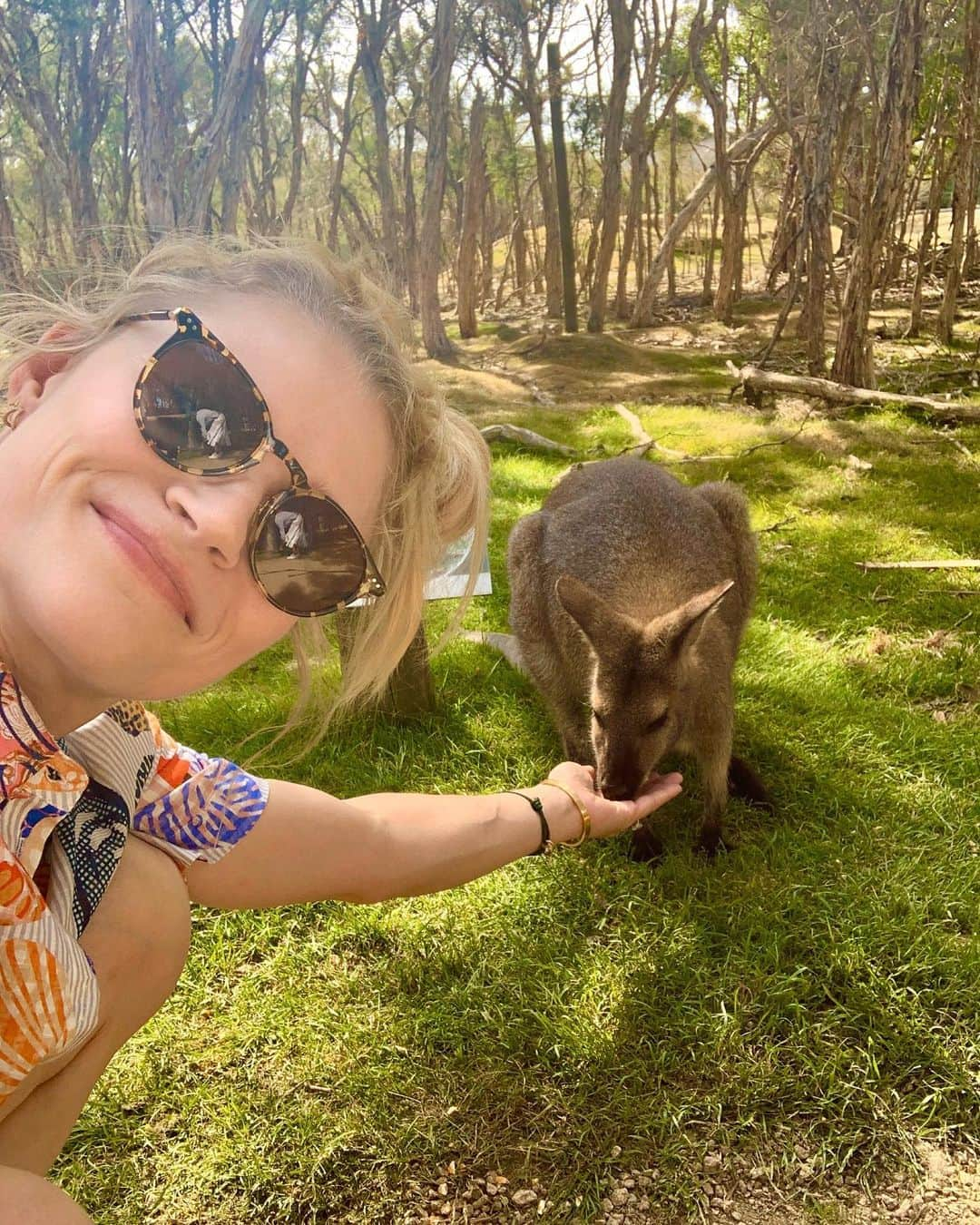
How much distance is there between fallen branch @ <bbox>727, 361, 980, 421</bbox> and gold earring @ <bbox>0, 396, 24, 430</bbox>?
18.3 feet

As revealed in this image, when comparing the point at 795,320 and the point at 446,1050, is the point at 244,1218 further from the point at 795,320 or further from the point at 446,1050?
the point at 795,320

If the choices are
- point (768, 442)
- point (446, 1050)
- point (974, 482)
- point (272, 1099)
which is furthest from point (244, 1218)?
point (768, 442)

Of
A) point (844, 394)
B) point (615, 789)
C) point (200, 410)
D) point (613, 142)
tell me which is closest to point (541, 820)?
point (615, 789)

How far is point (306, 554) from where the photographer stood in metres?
0.95

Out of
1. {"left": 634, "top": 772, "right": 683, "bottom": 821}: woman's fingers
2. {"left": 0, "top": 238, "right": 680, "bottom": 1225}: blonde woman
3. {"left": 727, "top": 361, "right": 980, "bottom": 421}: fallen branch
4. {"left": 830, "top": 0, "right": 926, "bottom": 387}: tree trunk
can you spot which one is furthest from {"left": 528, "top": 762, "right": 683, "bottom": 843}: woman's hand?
{"left": 830, "top": 0, "right": 926, "bottom": 387}: tree trunk

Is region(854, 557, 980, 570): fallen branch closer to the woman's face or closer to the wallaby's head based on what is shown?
the wallaby's head

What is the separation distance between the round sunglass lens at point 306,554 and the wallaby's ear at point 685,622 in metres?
1.09

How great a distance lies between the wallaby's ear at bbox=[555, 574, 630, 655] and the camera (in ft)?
6.72

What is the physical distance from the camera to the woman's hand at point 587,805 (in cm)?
178

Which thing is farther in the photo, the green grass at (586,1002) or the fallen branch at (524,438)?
the fallen branch at (524,438)

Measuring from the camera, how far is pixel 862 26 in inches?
213

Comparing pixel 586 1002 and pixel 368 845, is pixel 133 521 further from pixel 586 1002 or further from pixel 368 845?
pixel 586 1002

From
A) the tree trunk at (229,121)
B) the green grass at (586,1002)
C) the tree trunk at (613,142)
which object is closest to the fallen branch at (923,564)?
the green grass at (586,1002)

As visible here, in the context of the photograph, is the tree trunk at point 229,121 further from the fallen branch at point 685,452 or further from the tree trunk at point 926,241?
the tree trunk at point 926,241
